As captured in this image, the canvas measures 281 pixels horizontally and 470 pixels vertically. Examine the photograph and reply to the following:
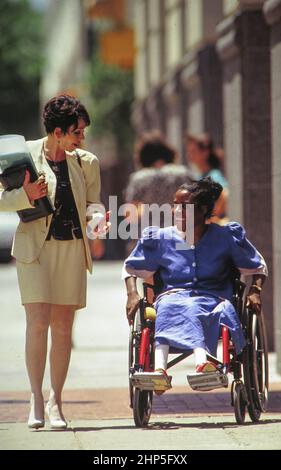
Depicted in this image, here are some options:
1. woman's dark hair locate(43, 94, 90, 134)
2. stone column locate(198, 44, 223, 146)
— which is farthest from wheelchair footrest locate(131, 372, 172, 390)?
stone column locate(198, 44, 223, 146)

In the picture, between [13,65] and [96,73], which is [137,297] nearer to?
[96,73]

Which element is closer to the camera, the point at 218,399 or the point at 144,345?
the point at 144,345

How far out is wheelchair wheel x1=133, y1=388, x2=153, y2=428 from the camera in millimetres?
8094

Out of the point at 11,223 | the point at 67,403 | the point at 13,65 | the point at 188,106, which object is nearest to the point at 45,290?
the point at 67,403

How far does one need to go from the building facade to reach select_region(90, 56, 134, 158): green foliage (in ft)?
56.8

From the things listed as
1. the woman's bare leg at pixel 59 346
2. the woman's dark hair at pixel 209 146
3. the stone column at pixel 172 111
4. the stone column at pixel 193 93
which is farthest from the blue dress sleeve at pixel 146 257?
the stone column at pixel 172 111

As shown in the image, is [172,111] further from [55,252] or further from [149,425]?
[149,425]

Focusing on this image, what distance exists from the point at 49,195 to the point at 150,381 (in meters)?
1.17

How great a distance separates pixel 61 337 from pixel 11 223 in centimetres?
2516

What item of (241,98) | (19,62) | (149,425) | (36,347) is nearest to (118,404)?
(149,425)

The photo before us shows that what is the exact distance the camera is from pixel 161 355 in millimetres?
8070

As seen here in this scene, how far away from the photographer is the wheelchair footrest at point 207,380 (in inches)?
308

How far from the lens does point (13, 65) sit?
50.8 metres

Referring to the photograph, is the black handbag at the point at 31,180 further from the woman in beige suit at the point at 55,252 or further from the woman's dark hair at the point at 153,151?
the woman's dark hair at the point at 153,151
